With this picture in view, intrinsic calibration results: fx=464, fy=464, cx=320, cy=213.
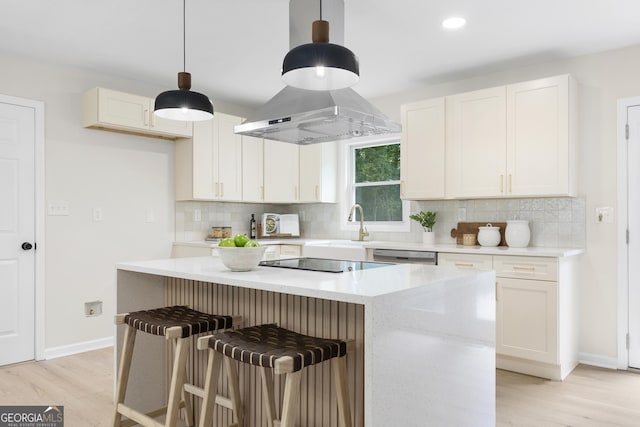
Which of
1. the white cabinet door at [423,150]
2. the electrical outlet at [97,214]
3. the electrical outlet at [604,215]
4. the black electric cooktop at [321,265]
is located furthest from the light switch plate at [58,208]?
the electrical outlet at [604,215]

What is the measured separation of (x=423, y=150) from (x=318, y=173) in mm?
1366

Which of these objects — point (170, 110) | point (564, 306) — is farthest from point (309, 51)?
point (564, 306)

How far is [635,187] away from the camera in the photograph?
3.45 m

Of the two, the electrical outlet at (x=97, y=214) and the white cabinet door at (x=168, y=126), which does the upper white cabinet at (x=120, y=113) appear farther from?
the electrical outlet at (x=97, y=214)

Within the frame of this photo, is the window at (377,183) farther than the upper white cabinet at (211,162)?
Yes

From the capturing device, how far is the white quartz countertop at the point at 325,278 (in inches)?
63.1

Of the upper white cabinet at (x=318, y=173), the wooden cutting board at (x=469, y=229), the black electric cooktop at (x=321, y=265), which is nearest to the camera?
the black electric cooktop at (x=321, y=265)

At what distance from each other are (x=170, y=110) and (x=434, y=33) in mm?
1899

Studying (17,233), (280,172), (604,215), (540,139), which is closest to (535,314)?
(604,215)

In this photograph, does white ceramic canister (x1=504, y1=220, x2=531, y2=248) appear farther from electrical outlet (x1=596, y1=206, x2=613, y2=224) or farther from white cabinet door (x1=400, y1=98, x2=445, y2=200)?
white cabinet door (x1=400, y1=98, x2=445, y2=200)

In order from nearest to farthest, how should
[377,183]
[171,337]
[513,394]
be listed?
[171,337] → [513,394] → [377,183]

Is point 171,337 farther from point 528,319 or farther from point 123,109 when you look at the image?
point 123,109

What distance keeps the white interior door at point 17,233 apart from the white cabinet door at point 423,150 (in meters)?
3.16

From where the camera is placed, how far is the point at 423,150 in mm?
4172
